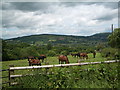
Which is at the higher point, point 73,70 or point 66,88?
point 73,70

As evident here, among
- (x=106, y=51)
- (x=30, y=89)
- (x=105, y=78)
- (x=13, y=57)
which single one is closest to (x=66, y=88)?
(x=30, y=89)

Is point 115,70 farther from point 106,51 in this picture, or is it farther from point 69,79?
point 106,51

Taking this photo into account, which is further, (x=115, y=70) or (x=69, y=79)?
(x=115, y=70)

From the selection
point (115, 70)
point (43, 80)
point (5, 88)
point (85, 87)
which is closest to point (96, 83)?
point (85, 87)

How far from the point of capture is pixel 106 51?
24266 mm

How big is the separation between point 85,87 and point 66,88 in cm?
81

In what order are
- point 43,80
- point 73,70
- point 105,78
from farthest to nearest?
point 73,70 → point 105,78 → point 43,80

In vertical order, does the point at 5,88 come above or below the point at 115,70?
below

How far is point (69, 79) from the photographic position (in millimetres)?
6598

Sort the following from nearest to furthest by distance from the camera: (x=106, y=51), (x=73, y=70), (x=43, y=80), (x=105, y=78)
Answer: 1. (x=43, y=80)
2. (x=105, y=78)
3. (x=73, y=70)
4. (x=106, y=51)

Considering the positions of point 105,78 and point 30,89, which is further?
point 105,78

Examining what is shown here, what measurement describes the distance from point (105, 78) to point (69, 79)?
73.3 inches

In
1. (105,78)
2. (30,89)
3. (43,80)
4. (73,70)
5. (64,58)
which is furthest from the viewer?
(64,58)

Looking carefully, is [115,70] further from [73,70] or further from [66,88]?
[66,88]
